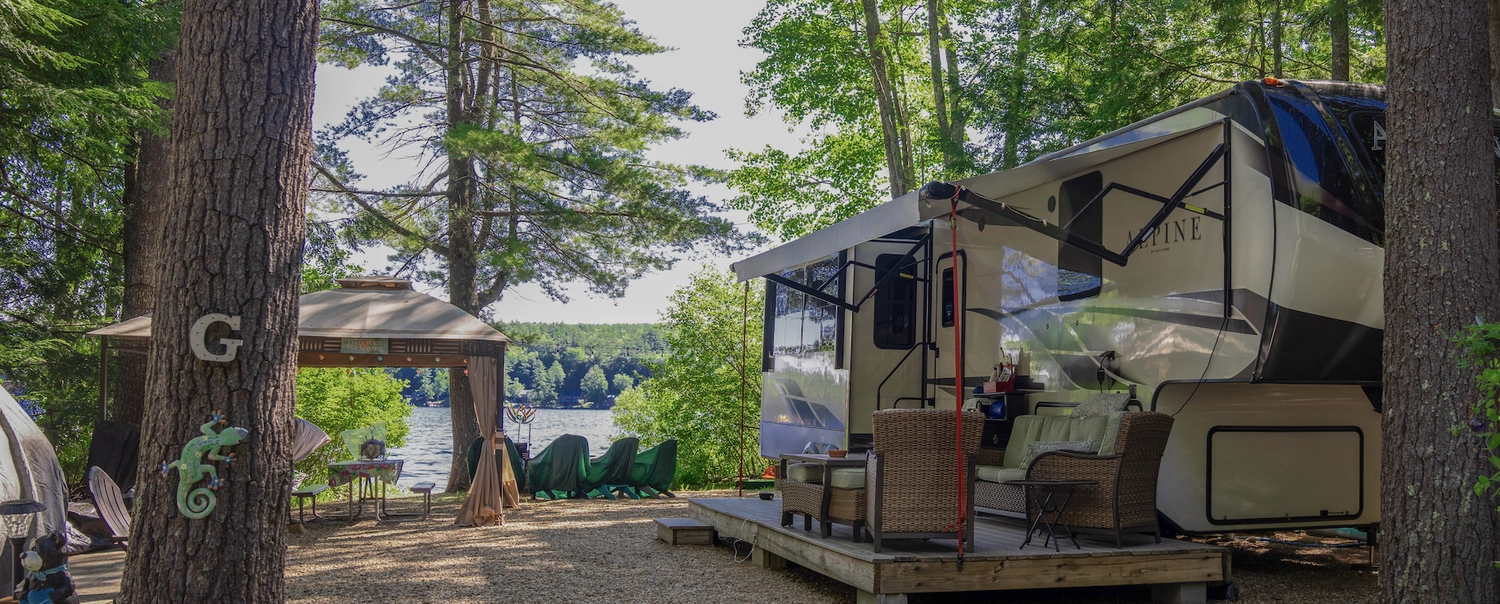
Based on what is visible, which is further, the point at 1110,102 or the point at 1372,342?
the point at 1110,102

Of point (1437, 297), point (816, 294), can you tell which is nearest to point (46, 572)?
point (1437, 297)

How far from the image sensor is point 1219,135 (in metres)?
5.54

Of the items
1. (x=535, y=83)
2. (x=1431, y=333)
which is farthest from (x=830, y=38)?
(x=1431, y=333)

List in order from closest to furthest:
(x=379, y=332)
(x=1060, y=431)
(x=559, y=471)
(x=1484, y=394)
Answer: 1. (x=1484, y=394)
2. (x=1060, y=431)
3. (x=379, y=332)
4. (x=559, y=471)

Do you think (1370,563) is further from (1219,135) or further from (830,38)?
(830,38)

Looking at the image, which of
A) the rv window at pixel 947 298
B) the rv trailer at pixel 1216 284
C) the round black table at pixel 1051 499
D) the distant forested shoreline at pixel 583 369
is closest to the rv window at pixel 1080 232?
the rv trailer at pixel 1216 284

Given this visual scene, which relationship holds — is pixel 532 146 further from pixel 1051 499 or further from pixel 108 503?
pixel 1051 499

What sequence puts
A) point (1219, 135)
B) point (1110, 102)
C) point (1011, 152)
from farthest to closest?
point (1011, 152) < point (1110, 102) < point (1219, 135)

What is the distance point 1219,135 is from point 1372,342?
129cm

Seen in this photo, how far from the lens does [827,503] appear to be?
5.56 metres

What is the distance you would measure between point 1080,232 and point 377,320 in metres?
5.89

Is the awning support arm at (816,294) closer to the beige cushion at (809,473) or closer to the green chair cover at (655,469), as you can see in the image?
the beige cushion at (809,473)

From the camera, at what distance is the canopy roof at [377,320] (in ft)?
28.9

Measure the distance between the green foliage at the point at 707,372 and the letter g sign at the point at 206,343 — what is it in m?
14.6
